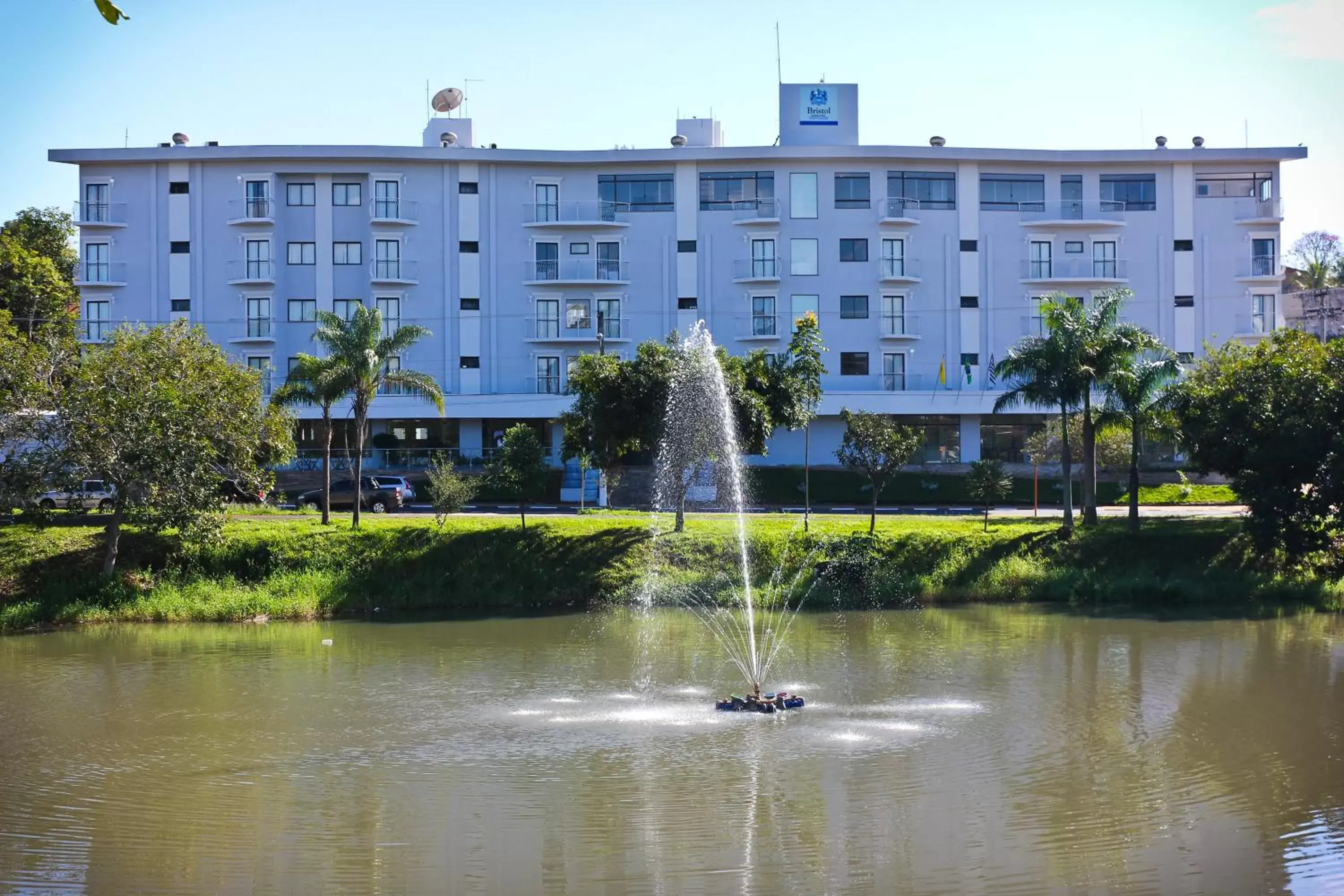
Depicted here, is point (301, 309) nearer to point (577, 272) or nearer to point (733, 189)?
point (577, 272)

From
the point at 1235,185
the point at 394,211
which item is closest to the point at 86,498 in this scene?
the point at 394,211

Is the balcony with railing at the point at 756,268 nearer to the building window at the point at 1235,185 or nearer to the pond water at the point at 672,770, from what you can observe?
the building window at the point at 1235,185

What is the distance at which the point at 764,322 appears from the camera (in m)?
61.0

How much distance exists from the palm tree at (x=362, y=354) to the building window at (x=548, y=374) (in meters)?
21.2

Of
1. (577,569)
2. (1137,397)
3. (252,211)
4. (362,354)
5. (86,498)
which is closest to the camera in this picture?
(577,569)

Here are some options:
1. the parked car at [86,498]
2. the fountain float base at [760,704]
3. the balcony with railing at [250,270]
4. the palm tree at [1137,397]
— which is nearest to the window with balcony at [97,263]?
the balcony with railing at [250,270]

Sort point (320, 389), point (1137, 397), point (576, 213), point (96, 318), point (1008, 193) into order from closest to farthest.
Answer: point (1137, 397), point (320, 389), point (96, 318), point (576, 213), point (1008, 193)

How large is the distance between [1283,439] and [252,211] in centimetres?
4738

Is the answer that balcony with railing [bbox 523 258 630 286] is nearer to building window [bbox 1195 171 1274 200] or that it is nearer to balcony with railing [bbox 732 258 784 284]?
balcony with railing [bbox 732 258 784 284]

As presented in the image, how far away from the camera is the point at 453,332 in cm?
6144

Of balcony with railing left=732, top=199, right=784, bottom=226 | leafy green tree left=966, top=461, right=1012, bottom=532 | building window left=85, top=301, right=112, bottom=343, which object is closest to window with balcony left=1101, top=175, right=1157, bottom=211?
balcony with railing left=732, top=199, right=784, bottom=226

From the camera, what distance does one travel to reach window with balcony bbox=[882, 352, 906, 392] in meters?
61.3

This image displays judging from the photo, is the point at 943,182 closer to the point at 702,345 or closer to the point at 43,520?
the point at 702,345

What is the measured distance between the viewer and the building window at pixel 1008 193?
204 feet
